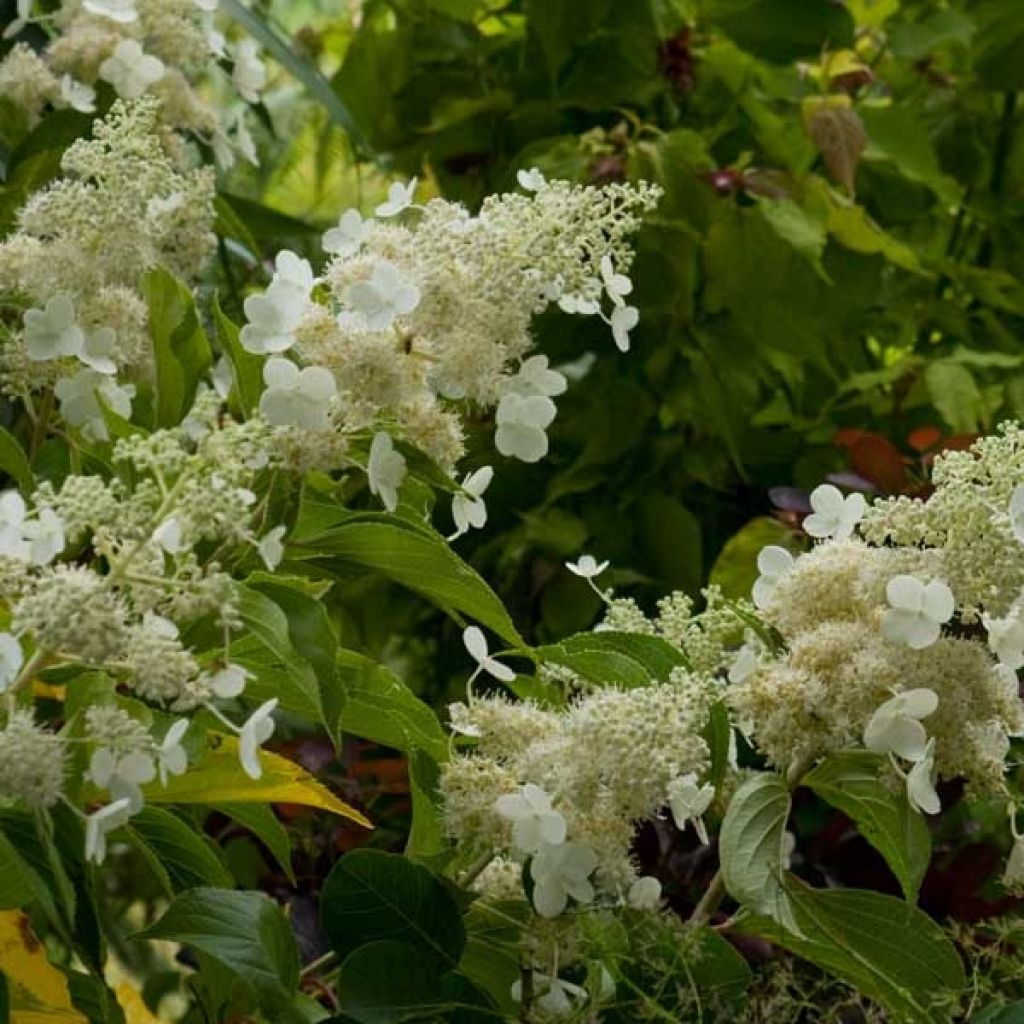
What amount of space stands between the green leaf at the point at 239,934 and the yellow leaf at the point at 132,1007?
6.8 inches

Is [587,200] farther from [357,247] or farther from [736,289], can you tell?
[736,289]

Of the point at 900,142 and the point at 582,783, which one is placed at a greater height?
the point at 582,783

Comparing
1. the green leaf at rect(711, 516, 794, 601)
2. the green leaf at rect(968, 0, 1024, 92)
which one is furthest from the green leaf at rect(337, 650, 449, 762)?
the green leaf at rect(968, 0, 1024, 92)

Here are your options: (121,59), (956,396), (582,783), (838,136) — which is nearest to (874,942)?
(582,783)

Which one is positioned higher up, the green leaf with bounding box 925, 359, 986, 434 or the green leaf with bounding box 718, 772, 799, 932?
the green leaf with bounding box 718, 772, 799, 932

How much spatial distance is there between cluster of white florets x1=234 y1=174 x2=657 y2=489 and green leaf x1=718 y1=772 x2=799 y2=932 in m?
0.15

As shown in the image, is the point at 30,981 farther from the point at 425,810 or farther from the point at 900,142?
the point at 900,142

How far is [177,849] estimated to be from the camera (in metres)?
0.75

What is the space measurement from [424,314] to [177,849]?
0.74ft

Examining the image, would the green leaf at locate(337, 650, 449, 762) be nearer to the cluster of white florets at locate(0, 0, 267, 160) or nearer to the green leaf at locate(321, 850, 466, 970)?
the green leaf at locate(321, 850, 466, 970)

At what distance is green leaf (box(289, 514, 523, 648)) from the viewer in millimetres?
688

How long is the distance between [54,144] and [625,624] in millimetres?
426

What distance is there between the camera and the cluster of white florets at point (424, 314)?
2.09 ft

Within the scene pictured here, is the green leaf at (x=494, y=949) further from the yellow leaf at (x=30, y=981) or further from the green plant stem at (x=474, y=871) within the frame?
the yellow leaf at (x=30, y=981)
